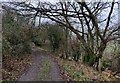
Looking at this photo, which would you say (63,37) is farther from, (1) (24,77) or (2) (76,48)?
(1) (24,77)

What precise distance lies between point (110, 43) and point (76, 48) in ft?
18.8

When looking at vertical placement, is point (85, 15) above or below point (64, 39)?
above

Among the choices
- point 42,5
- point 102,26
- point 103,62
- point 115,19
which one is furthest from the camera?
point 103,62

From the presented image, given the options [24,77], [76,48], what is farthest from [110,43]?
[24,77]

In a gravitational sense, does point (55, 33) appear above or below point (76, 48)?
above

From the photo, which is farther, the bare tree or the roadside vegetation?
the bare tree

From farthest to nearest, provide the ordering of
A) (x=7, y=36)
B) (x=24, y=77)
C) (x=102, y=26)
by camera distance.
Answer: (x=102, y=26) → (x=7, y=36) → (x=24, y=77)

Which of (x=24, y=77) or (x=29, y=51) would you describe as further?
(x=29, y=51)

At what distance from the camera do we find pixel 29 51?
68.2 feet

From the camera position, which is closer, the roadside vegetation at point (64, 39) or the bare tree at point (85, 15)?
the roadside vegetation at point (64, 39)

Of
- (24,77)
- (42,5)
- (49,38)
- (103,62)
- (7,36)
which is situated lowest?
(103,62)

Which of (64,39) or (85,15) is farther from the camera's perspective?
(64,39)

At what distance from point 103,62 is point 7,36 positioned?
44.6ft

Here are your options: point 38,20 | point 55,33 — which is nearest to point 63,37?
point 55,33
